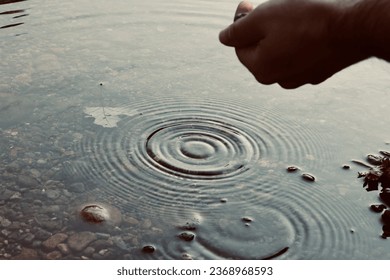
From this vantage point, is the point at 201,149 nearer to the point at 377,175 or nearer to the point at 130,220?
the point at 130,220

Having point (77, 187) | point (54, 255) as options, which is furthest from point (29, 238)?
point (77, 187)

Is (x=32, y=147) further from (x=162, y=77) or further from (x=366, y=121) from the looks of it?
(x=366, y=121)

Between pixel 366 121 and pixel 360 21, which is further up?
pixel 360 21

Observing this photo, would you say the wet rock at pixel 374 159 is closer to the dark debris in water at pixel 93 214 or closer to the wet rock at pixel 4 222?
the dark debris in water at pixel 93 214

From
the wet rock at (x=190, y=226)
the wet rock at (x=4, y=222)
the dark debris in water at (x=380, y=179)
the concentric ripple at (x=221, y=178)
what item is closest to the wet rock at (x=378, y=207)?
the dark debris in water at (x=380, y=179)

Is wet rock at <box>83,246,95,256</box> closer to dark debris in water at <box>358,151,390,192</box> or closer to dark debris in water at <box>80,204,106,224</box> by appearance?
dark debris in water at <box>80,204,106,224</box>

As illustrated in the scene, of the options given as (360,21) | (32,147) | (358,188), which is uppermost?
(360,21)
